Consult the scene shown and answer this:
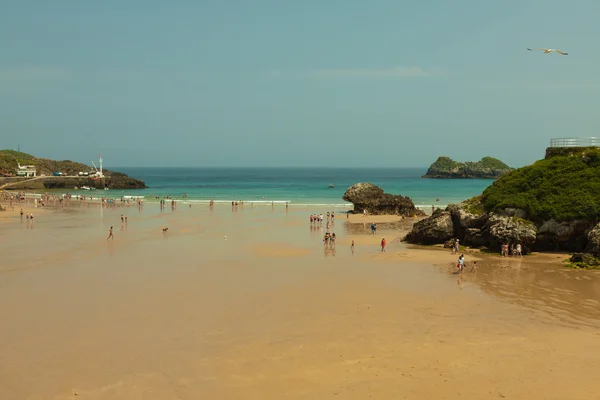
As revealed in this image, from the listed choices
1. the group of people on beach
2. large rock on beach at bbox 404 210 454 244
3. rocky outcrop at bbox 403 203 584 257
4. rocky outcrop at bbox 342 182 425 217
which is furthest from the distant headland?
the group of people on beach

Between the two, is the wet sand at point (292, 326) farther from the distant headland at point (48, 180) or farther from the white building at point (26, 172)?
the white building at point (26, 172)

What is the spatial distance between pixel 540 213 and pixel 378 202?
26938 mm

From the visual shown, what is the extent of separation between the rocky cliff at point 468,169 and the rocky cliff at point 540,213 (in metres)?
143

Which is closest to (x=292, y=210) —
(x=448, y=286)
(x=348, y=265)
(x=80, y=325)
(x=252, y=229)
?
(x=252, y=229)

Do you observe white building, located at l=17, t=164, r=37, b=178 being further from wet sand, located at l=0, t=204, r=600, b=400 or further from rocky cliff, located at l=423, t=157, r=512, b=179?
rocky cliff, located at l=423, t=157, r=512, b=179

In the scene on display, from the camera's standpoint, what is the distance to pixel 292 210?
62625 millimetres

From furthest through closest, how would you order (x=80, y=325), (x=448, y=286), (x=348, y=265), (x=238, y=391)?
(x=348, y=265), (x=448, y=286), (x=80, y=325), (x=238, y=391)

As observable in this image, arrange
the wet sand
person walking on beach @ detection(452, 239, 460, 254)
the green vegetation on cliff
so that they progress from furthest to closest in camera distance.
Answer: person walking on beach @ detection(452, 239, 460, 254), the green vegetation on cliff, the wet sand

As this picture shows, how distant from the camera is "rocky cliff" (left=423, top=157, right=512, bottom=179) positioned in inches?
6757

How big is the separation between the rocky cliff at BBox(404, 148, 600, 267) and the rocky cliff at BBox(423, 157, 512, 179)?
142653 millimetres

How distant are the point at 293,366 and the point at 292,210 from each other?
162 ft

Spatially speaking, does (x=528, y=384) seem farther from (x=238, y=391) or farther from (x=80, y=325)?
(x=80, y=325)

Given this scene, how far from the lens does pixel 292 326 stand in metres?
16.6

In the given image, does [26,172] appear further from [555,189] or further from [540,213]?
[555,189]
